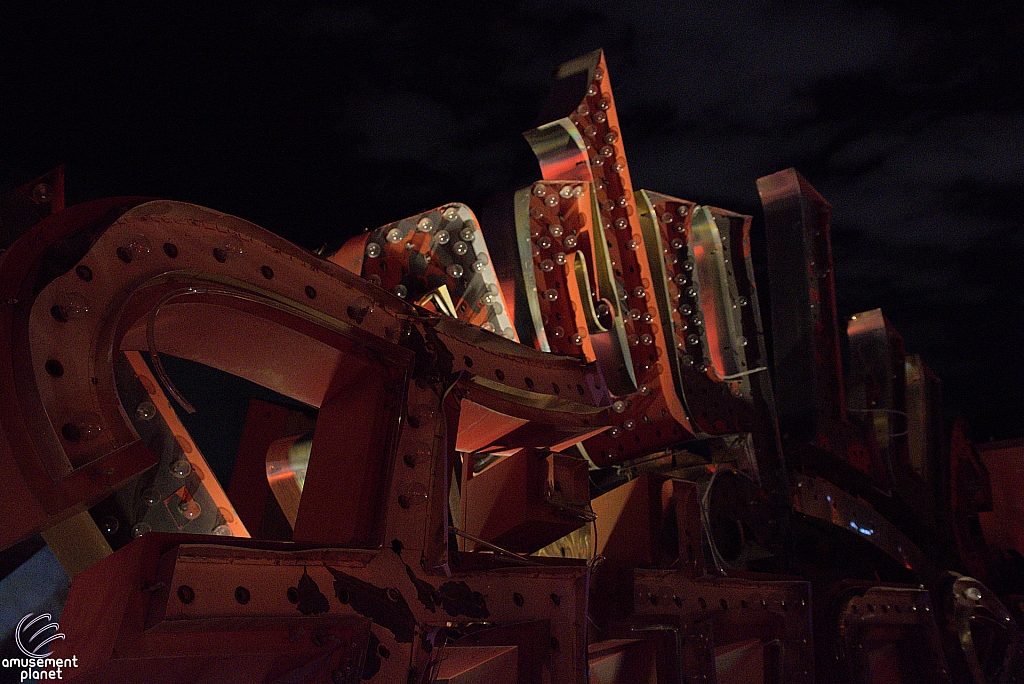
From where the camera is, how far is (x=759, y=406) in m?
4.08

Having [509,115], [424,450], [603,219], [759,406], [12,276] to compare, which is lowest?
[424,450]

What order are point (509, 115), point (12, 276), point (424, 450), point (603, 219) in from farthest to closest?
point (509, 115), point (603, 219), point (424, 450), point (12, 276)

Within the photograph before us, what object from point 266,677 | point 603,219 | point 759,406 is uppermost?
point 603,219

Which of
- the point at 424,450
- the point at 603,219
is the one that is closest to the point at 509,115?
the point at 603,219

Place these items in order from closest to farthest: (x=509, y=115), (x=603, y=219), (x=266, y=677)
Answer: (x=266, y=677) → (x=603, y=219) → (x=509, y=115)

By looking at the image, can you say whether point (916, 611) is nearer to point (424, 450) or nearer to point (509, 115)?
point (424, 450)

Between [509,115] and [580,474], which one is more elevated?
[509,115]

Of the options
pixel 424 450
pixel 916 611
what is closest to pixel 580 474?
pixel 424 450

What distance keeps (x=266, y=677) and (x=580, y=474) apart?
3.52 feet

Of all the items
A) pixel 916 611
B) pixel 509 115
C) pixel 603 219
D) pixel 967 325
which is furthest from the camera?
pixel 967 325

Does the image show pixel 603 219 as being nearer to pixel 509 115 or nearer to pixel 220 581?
pixel 509 115

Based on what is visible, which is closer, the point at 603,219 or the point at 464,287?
the point at 464,287

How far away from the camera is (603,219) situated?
3514 millimetres

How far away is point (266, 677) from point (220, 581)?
0.23 metres
